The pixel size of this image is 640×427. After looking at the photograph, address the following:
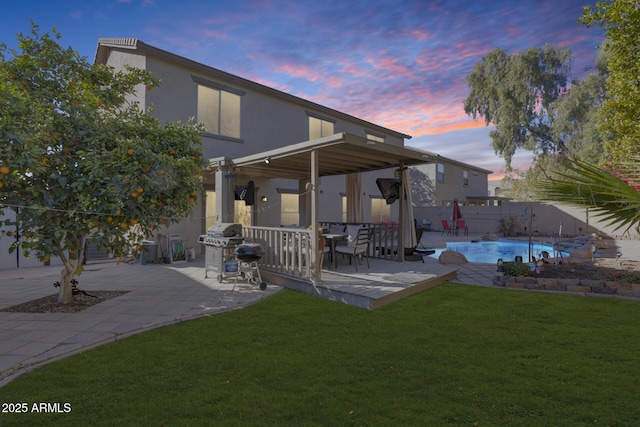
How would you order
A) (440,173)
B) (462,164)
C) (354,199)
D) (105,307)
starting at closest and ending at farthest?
(105,307) < (354,199) < (440,173) < (462,164)

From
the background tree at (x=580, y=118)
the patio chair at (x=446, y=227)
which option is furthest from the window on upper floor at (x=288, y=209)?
the background tree at (x=580, y=118)

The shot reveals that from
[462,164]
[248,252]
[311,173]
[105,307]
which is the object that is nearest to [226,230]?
[248,252]

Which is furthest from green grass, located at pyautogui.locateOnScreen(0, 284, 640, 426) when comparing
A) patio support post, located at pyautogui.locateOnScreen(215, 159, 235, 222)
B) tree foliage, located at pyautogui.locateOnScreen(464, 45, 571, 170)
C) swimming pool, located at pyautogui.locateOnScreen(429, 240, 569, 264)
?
tree foliage, located at pyautogui.locateOnScreen(464, 45, 571, 170)

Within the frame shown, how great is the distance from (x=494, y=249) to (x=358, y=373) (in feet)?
44.7

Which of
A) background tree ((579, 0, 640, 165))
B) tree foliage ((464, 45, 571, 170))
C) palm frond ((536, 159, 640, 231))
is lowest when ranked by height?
palm frond ((536, 159, 640, 231))

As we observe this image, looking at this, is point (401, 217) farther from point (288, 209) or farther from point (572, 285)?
point (288, 209)

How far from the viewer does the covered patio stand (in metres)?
6.30

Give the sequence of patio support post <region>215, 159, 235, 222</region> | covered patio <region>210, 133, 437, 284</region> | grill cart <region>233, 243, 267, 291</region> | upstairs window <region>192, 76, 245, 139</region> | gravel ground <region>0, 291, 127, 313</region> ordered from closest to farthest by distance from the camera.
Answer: gravel ground <region>0, 291, 127, 313</region> → covered patio <region>210, 133, 437, 284</region> → grill cart <region>233, 243, 267, 291</region> → patio support post <region>215, 159, 235, 222</region> → upstairs window <region>192, 76, 245, 139</region>

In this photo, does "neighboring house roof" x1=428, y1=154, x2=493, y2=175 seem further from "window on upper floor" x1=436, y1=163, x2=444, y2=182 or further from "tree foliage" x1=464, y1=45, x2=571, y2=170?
"tree foliage" x1=464, y1=45, x2=571, y2=170

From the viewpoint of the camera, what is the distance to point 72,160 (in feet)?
16.4

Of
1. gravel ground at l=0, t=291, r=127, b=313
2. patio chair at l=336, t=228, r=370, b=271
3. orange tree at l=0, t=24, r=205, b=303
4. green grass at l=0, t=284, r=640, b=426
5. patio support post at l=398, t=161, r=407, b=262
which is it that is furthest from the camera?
patio support post at l=398, t=161, r=407, b=262

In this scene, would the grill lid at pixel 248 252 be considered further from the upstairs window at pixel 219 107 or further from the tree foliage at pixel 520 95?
the tree foliage at pixel 520 95

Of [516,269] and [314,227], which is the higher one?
[314,227]

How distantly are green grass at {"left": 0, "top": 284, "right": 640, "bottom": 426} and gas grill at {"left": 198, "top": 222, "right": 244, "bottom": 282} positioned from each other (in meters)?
2.27
